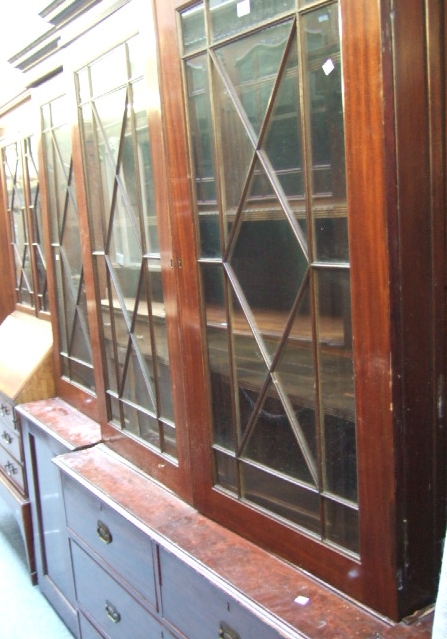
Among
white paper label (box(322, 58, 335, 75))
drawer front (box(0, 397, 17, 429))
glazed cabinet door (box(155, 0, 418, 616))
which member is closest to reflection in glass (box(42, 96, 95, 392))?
drawer front (box(0, 397, 17, 429))

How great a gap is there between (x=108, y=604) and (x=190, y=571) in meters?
0.61

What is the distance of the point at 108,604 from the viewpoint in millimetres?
1831

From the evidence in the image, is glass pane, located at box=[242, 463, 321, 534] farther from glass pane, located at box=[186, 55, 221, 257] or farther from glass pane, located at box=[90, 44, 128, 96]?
glass pane, located at box=[90, 44, 128, 96]

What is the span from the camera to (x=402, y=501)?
1.00m

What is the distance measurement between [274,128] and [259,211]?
0.15 metres

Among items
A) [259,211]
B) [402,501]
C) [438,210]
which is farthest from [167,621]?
[438,210]

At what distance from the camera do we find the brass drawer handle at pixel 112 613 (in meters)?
1.77

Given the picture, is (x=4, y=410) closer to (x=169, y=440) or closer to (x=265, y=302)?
(x=169, y=440)

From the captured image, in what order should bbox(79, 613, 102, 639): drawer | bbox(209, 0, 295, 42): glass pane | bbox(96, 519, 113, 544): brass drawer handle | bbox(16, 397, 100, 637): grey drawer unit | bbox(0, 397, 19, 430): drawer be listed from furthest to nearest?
1. bbox(0, 397, 19, 430): drawer
2. bbox(16, 397, 100, 637): grey drawer unit
3. bbox(79, 613, 102, 639): drawer
4. bbox(96, 519, 113, 544): brass drawer handle
5. bbox(209, 0, 295, 42): glass pane

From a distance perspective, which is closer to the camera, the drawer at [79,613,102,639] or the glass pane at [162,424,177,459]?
the glass pane at [162,424,177,459]

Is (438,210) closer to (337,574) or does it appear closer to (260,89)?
(260,89)

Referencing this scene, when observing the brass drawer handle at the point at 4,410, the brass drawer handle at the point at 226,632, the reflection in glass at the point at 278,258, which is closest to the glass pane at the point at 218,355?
the reflection in glass at the point at 278,258

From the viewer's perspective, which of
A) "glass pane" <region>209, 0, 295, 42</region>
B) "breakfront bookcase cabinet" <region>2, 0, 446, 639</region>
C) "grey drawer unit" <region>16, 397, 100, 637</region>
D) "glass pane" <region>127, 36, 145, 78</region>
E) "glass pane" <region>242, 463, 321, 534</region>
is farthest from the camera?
"grey drawer unit" <region>16, 397, 100, 637</region>

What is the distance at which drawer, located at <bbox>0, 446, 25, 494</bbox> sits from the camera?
105 inches
